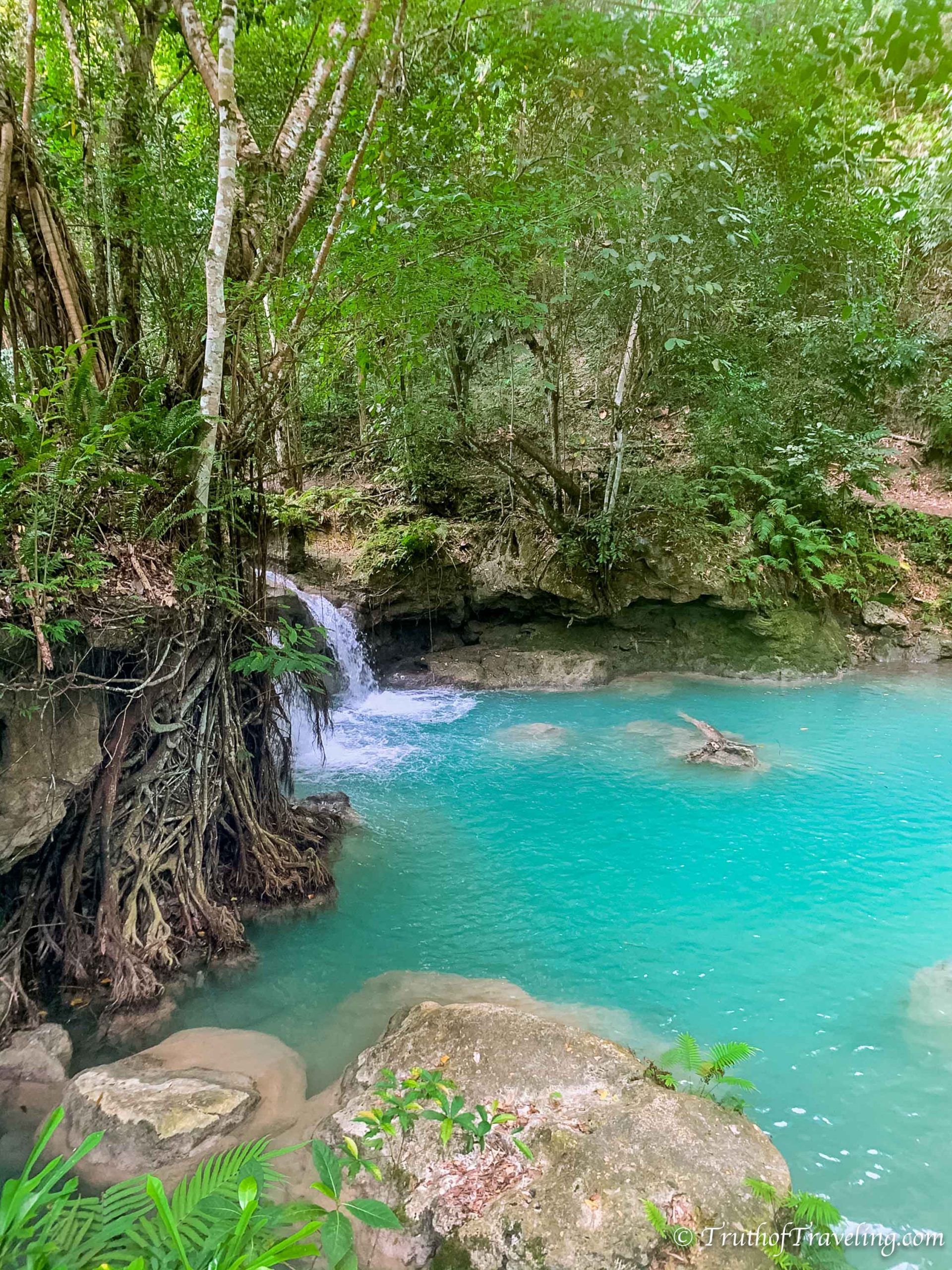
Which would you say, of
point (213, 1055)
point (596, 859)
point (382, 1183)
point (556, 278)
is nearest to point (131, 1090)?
point (213, 1055)

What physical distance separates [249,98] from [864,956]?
900 centimetres

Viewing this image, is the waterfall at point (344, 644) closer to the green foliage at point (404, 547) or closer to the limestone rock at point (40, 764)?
the green foliage at point (404, 547)

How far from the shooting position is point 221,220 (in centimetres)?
411

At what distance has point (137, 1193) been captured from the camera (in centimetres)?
220

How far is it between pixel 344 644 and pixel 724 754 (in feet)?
18.4

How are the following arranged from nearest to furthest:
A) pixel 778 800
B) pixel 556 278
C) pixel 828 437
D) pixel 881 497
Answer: pixel 778 800 → pixel 556 278 → pixel 828 437 → pixel 881 497

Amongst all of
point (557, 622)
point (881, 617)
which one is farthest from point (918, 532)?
point (557, 622)

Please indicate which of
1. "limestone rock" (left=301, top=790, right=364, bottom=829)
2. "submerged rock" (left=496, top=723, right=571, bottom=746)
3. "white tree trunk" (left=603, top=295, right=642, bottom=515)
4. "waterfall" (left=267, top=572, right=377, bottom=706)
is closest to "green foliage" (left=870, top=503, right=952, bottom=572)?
"white tree trunk" (left=603, top=295, right=642, bottom=515)

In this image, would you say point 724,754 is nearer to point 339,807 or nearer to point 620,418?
point 339,807

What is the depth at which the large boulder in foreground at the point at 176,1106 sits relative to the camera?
10.2 ft

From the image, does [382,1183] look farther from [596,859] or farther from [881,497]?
[881,497]

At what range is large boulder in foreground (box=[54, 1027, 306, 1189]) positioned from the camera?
309 centimetres

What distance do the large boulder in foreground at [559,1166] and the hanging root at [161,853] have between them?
169cm

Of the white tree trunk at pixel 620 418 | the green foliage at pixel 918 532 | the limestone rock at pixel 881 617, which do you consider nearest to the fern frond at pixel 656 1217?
the white tree trunk at pixel 620 418
